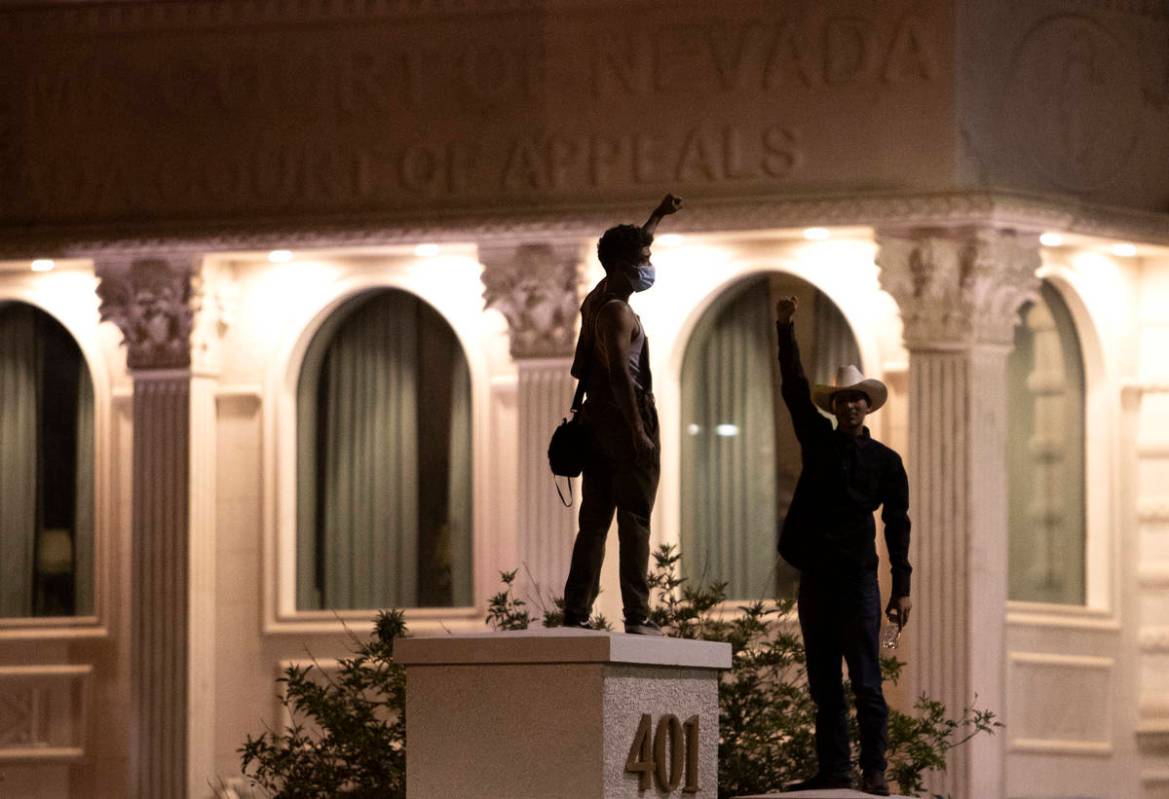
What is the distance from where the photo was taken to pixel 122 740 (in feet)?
71.5

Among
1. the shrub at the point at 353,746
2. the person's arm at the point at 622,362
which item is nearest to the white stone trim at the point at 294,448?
the shrub at the point at 353,746

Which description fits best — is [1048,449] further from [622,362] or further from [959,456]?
[622,362]

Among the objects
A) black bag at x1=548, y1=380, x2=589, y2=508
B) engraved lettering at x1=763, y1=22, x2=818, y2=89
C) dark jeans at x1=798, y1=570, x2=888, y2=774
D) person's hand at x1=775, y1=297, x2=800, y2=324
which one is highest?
engraved lettering at x1=763, y1=22, x2=818, y2=89

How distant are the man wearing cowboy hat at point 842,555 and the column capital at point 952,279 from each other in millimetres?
6896

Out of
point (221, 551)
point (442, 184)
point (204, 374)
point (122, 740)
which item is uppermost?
point (442, 184)

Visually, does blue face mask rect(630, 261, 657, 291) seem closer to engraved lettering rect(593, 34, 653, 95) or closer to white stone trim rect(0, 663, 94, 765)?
engraved lettering rect(593, 34, 653, 95)

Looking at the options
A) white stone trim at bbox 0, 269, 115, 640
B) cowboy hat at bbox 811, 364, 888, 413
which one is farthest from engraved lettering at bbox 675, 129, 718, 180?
cowboy hat at bbox 811, 364, 888, 413

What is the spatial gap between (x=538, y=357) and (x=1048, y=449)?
4008 mm

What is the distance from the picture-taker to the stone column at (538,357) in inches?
797

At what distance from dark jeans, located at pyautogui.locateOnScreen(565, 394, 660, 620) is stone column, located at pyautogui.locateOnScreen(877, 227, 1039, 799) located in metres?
6.94

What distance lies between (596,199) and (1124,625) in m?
5.22

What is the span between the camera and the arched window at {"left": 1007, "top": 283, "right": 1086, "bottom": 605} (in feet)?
68.9

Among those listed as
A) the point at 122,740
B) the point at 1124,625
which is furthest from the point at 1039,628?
the point at 122,740

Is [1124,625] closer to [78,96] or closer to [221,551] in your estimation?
[221,551]
